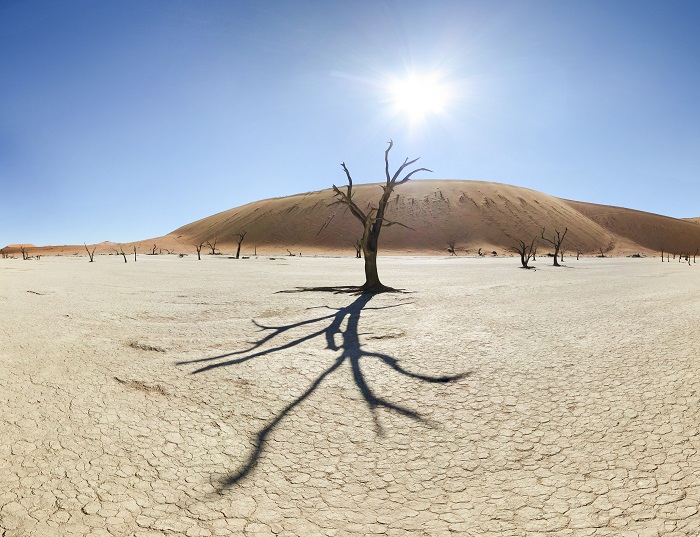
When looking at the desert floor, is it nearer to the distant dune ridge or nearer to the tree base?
the tree base

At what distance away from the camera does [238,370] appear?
5.50m

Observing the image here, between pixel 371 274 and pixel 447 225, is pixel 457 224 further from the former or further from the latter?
pixel 371 274

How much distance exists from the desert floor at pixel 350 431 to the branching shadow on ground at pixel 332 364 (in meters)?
0.03

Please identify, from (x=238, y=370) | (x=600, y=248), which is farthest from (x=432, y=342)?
(x=600, y=248)

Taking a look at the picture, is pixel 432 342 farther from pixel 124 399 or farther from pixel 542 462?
pixel 124 399

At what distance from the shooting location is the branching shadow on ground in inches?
146

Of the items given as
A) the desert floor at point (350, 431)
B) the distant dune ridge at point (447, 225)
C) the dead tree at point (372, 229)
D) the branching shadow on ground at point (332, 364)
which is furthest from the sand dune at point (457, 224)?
the desert floor at point (350, 431)

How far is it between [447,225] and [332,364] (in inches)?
3612

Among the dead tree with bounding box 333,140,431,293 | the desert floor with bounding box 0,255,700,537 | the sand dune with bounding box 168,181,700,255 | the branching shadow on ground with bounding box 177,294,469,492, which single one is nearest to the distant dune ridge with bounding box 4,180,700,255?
the sand dune with bounding box 168,181,700,255

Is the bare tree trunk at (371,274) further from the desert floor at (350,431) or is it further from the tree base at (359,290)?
the desert floor at (350,431)

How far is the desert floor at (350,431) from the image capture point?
→ 2.66m

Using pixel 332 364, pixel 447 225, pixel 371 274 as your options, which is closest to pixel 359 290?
pixel 371 274

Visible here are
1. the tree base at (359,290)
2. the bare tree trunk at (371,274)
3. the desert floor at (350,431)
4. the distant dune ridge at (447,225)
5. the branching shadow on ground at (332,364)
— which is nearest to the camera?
the desert floor at (350,431)

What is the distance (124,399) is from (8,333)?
14.5ft
